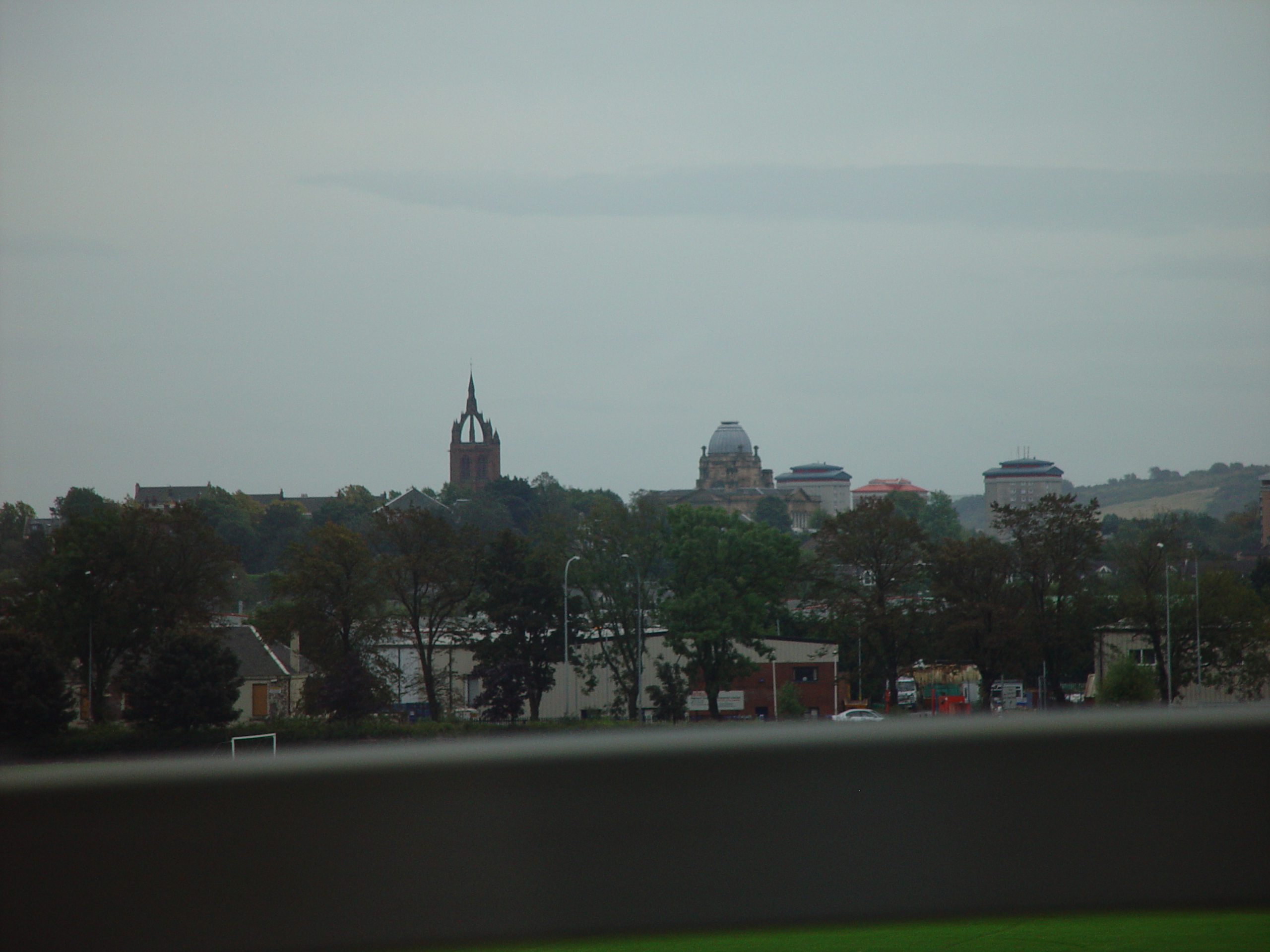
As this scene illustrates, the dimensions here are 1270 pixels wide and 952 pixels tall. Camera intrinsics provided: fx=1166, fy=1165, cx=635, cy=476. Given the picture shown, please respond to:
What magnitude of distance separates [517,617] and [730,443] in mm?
96764

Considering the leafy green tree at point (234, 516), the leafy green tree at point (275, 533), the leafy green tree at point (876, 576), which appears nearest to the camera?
the leafy green tree at point (234, 516)

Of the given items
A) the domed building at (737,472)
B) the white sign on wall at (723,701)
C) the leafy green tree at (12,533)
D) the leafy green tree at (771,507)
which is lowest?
the white sign on wall at (723,701)

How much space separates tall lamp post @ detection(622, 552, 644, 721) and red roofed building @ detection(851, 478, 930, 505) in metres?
3.91

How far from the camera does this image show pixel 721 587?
691 inches

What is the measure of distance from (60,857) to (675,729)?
4.45ft

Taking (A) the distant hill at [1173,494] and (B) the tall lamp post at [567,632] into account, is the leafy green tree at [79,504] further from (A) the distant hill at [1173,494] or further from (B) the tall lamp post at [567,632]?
(A) the distant hill at [1173,494]

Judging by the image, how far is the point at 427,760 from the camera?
2.62 metres

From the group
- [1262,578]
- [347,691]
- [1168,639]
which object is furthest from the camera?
[1262,578]

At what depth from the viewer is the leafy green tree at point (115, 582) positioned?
325 inches

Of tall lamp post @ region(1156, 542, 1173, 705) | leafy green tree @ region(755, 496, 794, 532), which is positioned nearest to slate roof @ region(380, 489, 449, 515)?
tall lamp post @ region(1156, 542, 1173, 705)

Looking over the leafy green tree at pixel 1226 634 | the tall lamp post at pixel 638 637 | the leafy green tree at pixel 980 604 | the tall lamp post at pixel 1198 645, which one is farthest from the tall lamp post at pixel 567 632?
the leafy green tree at pixel 1226 634

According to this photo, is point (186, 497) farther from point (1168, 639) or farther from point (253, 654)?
point (1168, 639)

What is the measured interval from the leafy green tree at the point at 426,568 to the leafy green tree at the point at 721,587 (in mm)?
3025

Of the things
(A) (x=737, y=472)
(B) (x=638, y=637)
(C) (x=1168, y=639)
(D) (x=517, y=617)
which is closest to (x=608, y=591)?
(B) (x=638, y=637)
